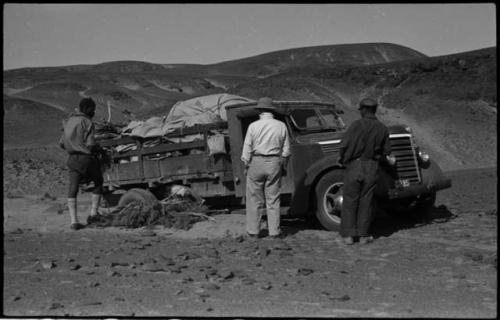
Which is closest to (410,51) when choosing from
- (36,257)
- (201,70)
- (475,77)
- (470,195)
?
(201,70)

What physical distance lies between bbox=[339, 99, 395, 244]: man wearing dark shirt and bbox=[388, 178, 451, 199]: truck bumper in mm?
577

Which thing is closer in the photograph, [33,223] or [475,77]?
[33,223]

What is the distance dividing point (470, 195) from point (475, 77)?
2632cm

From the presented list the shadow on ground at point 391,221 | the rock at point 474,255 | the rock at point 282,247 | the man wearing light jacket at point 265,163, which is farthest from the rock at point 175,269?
the rock at point 474,255

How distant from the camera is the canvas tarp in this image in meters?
10.1

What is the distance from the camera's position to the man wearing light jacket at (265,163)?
26.5ft

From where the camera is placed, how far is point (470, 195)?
12617 millimetres

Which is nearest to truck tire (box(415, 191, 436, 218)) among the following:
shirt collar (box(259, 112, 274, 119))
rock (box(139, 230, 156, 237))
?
shirt collar (box(259, 112, 274, 119))

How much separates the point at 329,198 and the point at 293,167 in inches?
27.0

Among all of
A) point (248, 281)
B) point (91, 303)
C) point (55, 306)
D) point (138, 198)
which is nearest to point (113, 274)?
point (91, 303)

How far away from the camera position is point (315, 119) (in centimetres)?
952

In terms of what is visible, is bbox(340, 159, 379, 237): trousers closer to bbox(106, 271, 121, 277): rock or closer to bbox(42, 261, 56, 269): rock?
bbox(106, 271, 121, 277): rock

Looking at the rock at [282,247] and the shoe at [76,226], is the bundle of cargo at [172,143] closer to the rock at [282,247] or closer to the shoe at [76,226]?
the shoe at [76,226]

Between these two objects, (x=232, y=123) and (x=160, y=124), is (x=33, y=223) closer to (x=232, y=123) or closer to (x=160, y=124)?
(x=160, y=124)
